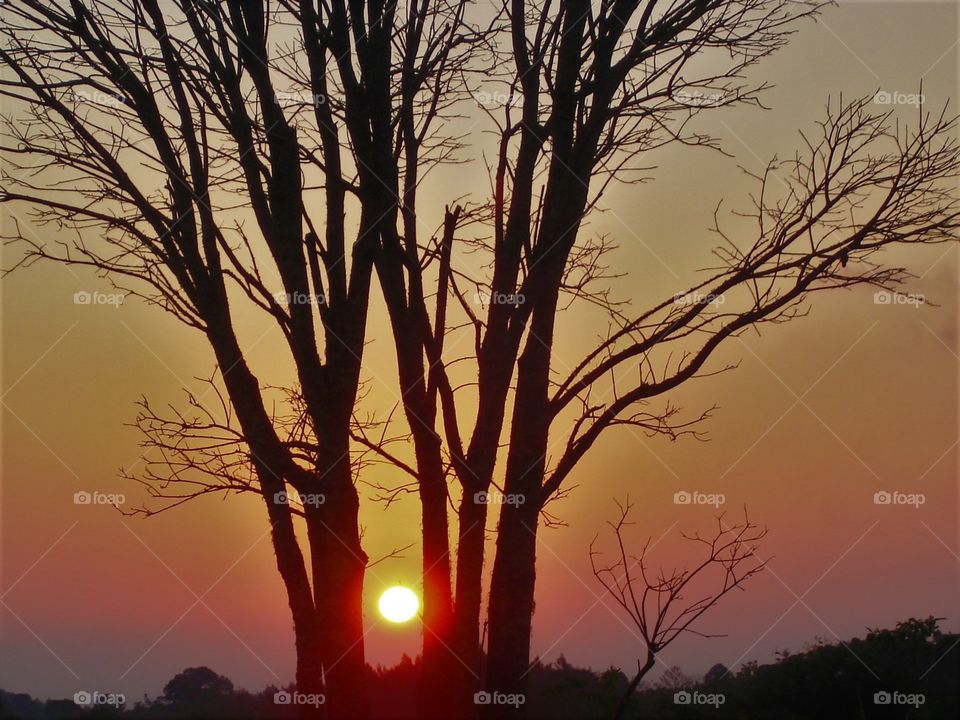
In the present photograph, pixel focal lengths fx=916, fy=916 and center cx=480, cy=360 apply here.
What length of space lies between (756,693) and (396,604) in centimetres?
344

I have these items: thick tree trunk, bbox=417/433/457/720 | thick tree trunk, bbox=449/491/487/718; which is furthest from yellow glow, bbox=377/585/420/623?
thick tree trunk, bbox=449/491/487/718

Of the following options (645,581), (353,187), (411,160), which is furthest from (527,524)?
(411,160)

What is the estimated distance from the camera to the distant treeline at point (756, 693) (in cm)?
779

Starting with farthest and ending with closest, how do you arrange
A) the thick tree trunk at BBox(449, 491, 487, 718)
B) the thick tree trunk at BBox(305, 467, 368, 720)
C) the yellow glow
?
1. the yellow glow
2. the thick tree trunk at BBox(449, 491, 487, 718)
3. the thick tree trunk at BBox(305, 467, 368, 720)

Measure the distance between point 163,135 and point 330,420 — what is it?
248 cm

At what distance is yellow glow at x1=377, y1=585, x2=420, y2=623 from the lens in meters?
7.47

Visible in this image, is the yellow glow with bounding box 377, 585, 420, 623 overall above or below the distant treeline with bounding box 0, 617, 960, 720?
above

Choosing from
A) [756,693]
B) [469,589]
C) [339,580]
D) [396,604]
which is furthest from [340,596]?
[756,693]

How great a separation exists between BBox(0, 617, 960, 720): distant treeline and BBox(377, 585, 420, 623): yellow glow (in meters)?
1.03

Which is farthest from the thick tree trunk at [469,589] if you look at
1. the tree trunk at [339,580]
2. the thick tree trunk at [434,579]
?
the tree trunk at [339,580]

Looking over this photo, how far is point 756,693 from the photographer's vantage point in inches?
327

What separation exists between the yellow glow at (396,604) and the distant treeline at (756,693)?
40.6 inches

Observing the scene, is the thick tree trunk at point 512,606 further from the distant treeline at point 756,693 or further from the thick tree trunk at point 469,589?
the distant treeline at point 756,693

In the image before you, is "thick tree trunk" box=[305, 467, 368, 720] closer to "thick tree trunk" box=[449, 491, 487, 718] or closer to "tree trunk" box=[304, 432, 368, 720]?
"tree trunk" box=[304, 432, 368, 720]
